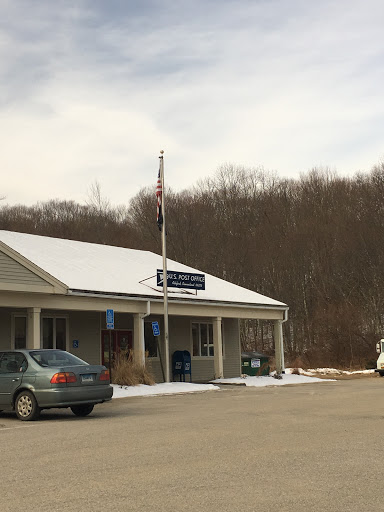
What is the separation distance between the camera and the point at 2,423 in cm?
1442

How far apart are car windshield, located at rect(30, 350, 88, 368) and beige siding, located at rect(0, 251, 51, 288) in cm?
544

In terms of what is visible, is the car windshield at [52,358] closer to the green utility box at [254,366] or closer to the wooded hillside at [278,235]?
the green utility box at [254,366]

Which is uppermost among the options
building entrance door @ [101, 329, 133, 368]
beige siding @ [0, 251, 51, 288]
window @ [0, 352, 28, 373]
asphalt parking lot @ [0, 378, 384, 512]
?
beige siding @ [0, 251, 51, 288]

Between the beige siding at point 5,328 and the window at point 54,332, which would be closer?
the beige siding at point 5,328

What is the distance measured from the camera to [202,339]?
3306 cm

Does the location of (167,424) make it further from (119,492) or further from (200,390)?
(200,390)

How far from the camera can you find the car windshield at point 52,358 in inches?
601

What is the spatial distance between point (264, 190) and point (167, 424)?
53.6 meters

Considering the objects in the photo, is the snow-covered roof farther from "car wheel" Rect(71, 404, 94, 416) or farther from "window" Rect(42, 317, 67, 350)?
"car wheel" Rect(71, 404, 94, 416)

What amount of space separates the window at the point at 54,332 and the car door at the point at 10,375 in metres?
9.97

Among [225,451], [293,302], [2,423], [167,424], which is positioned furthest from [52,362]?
[293,302]

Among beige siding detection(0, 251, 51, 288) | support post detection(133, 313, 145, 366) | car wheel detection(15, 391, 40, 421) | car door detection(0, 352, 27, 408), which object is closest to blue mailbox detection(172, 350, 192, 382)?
support post detection(133, 313, 145, 366)

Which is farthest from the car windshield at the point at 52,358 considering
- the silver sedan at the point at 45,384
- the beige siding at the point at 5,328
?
the beige siding at the point at 5,328

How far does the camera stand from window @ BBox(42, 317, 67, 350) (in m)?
25.5
